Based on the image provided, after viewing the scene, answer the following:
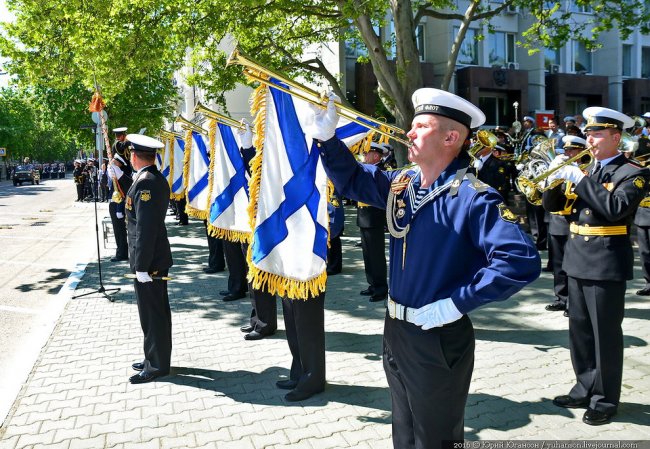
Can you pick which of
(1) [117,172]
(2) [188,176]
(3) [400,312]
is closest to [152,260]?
(3) [400,312]

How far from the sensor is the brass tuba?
443 cm

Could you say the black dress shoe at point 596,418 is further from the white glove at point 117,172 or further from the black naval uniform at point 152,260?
the white glove at point 117,172

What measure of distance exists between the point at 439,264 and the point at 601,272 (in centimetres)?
220

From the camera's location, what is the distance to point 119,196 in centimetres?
1147

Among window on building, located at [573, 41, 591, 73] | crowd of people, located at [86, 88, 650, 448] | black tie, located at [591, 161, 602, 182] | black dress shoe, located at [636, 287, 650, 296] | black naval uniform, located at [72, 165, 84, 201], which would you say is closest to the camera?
crowd of people, located at [86, 88, 650, 448]

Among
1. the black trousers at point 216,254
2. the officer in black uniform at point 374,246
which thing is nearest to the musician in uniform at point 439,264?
the officer in black uniform at point 374,246

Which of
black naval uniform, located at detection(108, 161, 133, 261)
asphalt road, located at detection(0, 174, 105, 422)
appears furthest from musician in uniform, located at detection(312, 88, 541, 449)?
black naval uniform, located at detection(108, 161, 133, 261)

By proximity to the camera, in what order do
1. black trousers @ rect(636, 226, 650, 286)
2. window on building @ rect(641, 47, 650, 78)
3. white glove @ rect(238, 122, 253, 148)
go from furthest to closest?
Result: window on building @ rect(641, 47, 650, 78), black trousers @ rect(636, 226, 650, 286), white glove @ rect(238, 122, 253, 148)

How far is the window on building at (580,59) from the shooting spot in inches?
1313

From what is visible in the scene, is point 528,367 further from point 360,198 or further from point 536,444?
point 360,198

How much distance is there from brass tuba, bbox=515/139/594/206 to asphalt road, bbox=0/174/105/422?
15.7ft

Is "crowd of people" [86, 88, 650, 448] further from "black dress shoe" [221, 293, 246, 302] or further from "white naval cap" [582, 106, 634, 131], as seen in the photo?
"black dress shoe" [221, 293, 246, 302]

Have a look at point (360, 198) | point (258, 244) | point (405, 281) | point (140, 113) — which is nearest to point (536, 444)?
point (405, 281)

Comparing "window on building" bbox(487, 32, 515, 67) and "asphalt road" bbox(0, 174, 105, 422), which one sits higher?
"window on building" bbox(487, 32, 515, 67)
